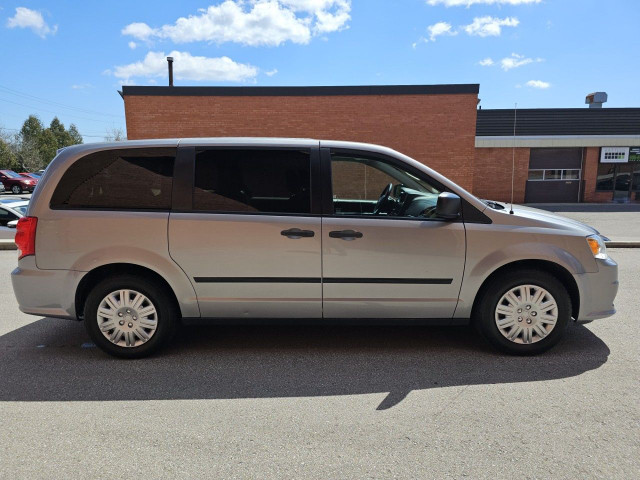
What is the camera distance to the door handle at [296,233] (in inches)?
146

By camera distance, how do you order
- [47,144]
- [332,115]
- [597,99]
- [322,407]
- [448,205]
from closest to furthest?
[322,407] < [448,205] < [332,115] < [597,99] < [47,144]

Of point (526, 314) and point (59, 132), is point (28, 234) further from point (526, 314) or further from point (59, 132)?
point (59, 132)

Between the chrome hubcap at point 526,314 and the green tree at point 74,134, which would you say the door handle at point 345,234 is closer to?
the chrome hubcap at point 526,314

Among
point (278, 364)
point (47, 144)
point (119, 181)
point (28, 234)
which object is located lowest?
→ point (278, 364)

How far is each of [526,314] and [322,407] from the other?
75.6 inches

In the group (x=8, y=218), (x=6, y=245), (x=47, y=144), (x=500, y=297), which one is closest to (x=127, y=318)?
(x=500, y=297)

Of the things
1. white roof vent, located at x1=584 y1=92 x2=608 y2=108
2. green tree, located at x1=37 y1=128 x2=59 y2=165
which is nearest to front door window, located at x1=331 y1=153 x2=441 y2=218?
white roof vent, located at x1=584 y1=92 x2=608 y2=108

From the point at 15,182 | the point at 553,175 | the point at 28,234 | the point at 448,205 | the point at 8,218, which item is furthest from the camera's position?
the point at 15,182

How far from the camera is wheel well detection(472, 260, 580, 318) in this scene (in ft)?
12.6

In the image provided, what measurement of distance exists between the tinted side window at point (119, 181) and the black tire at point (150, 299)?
2.08ft

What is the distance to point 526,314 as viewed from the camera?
383cm

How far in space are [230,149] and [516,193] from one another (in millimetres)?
22846

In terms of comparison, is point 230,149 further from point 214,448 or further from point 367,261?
point 214,448

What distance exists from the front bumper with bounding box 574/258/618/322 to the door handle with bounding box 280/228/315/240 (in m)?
2.24
